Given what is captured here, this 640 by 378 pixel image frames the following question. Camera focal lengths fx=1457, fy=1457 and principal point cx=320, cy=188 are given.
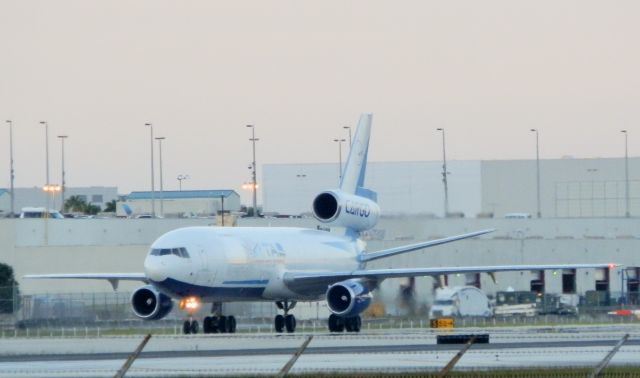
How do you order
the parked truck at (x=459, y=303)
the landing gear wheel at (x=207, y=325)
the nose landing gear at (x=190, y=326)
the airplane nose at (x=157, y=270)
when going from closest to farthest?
the airplane nose at (x=157, y=270)
the nose landing gear at (x=190, y=326)
the landing gear wheel at (x=207, y=325)
the parked truck at (x=459, y=303)

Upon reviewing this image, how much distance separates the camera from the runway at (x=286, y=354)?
32725 mm

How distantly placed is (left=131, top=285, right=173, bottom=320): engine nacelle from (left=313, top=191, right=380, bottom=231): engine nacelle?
921cm

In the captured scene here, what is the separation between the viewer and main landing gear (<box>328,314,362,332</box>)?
5666 cm

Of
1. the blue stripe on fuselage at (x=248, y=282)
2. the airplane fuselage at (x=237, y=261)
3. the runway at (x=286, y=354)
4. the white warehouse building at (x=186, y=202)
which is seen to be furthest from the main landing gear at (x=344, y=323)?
the white warehouse building at (x=186, y=202)

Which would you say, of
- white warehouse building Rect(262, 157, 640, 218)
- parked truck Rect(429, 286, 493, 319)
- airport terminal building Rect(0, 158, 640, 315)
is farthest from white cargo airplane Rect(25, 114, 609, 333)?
white warehouse building Rect(262, 157, 640, 218)

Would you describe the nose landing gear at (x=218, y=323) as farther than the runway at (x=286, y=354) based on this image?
Yes

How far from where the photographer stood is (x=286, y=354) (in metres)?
38.5

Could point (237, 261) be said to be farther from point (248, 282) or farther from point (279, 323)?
point (279, 323)

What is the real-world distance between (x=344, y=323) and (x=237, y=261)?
18.0 feet

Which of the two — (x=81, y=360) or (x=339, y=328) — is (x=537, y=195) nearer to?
(x=339, y=328)

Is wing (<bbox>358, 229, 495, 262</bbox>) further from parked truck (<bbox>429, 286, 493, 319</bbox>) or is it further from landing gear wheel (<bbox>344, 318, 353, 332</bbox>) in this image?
parked truck (<bbox>429, 286, 493, 319</bbox>)

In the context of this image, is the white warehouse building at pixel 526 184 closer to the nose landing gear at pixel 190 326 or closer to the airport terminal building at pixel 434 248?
the airport terminal building at pixel 434 248

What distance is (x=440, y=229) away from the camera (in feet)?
273

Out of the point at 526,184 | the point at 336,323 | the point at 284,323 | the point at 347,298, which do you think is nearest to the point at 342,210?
the point at 336,323
